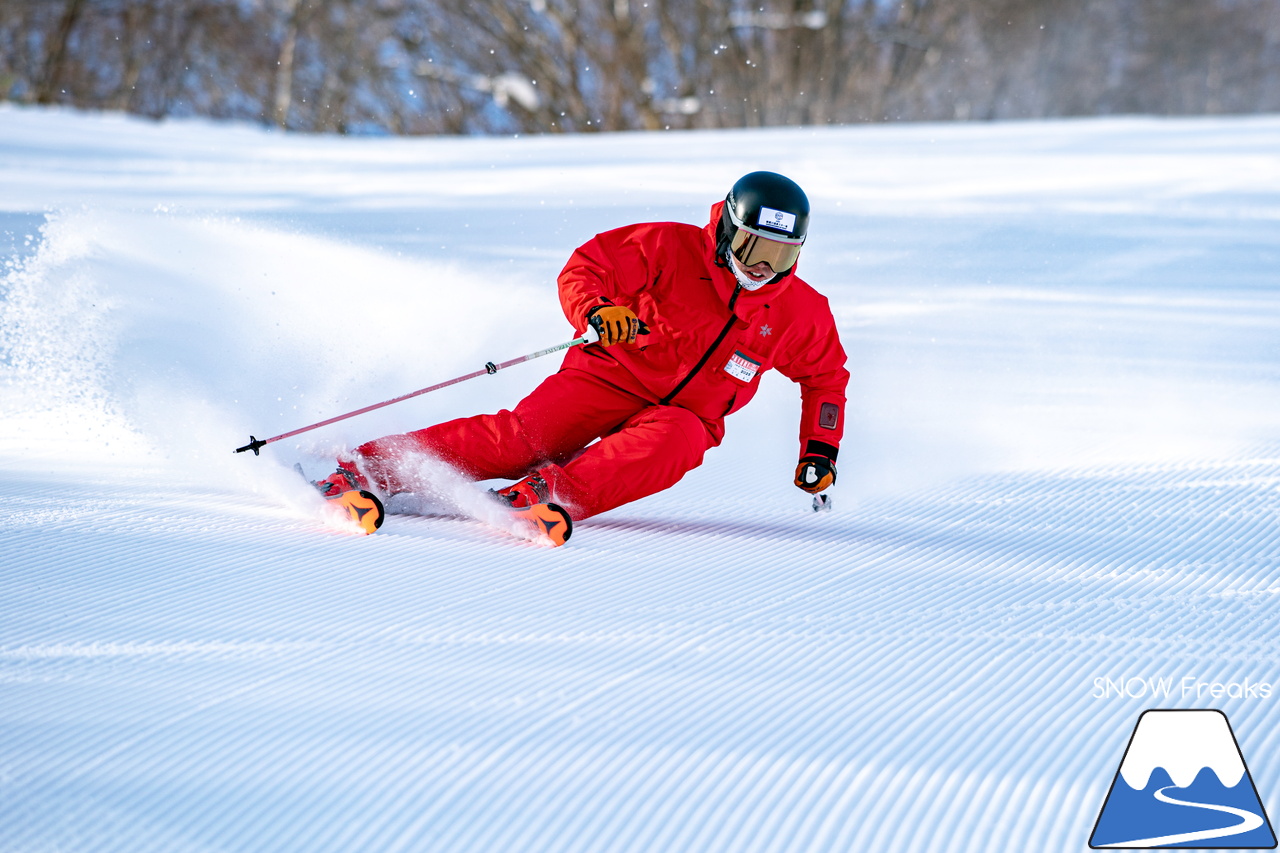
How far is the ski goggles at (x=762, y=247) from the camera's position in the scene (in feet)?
7.80

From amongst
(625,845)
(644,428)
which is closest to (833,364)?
(644,428)

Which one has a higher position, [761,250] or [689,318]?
[761,250]

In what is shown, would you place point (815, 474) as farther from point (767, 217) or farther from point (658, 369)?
point (767, 217)

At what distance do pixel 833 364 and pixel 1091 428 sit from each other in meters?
1.21

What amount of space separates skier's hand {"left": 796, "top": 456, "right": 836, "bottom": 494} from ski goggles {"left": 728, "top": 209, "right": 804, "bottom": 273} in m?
0.44

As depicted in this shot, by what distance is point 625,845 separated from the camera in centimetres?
Answer: 115

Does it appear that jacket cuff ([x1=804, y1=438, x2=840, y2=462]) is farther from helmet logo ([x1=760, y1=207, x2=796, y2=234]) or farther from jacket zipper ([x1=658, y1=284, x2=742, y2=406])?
helmet logo ([x1=760, y1=207, x2=796, y2=234])

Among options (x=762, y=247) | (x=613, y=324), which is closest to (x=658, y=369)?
(x=613, y=324)

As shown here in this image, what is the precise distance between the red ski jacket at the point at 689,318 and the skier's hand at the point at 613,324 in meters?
0.11

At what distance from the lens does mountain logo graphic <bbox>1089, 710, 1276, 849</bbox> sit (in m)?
1.21

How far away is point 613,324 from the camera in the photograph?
229 cm

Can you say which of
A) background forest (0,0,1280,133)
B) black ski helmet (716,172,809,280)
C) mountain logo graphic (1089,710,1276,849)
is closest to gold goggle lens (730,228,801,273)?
black ski helmet (716,172,809,280)

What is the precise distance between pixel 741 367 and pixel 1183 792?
138 cm

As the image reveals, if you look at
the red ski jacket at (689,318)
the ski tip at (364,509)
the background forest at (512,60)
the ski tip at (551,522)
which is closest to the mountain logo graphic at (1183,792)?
the ski tip at (551,522)
